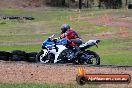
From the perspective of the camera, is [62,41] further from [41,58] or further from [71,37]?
[41,58]

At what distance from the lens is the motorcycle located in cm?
1925

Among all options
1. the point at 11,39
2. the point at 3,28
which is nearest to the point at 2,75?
the point at 11,39

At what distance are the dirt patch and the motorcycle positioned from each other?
171 centimetres

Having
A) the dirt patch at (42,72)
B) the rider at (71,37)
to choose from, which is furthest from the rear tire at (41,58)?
the dirt patch at (42,72)

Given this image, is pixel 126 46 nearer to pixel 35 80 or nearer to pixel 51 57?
pixel 51 57

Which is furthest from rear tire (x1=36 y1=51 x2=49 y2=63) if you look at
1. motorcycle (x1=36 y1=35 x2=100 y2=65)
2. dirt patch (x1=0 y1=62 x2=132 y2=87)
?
dirt patch (x1=0 y1=62 x2=132 y2=87)

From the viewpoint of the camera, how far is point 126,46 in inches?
1313

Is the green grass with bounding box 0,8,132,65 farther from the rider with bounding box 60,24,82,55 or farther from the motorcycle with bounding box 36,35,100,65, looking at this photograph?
the rider with bounding box 60,24,82,55

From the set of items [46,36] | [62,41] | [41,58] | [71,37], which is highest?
[71,37]

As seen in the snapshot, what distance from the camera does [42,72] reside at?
51.6 feet

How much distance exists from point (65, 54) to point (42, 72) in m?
4.06

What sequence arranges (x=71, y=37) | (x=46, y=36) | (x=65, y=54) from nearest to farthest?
1. (x=71, y=37)
2. (x=65, y=54)
3. (x=46, y=36)

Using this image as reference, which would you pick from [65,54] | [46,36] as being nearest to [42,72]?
[65,54]

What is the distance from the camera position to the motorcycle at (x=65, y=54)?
63.2ft
